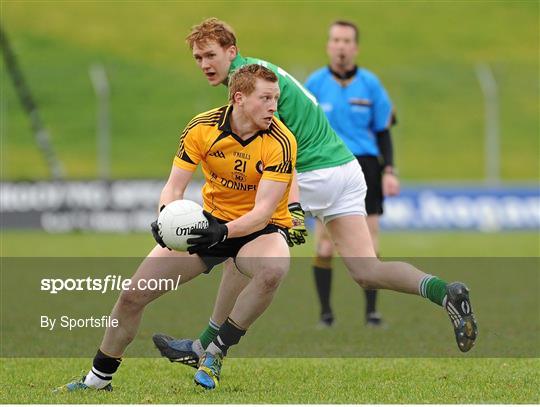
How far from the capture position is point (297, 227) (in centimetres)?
691

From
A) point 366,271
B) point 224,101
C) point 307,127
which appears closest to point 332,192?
point 307,127

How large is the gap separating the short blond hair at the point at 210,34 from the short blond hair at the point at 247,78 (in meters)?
0.33

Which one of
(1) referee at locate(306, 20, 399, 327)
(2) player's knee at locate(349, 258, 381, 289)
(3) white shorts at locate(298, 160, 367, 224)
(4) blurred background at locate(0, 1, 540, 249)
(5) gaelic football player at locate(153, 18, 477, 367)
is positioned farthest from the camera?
(4) blurred background at locate(0, 1, 540, 249)

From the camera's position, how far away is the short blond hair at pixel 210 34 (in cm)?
676

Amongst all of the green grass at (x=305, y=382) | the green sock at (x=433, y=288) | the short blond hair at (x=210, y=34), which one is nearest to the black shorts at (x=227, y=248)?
the green grass at (x=305, y=382)

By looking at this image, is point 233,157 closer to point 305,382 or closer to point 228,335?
point 228,335

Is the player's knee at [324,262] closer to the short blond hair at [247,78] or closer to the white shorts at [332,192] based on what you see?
the white shorts at [332,192]

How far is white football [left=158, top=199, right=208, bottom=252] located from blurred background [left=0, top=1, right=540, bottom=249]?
38.9ft

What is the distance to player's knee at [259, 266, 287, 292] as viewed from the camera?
648 centimetres

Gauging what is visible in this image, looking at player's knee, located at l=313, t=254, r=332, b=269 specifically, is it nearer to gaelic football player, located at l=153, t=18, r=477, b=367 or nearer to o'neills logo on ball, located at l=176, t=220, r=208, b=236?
gaelic football player, located at l=153, t=18, r=477, b=367

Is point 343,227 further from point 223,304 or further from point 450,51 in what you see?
point 450,51

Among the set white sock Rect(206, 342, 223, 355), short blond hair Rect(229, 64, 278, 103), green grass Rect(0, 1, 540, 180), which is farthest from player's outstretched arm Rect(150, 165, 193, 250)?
green grass Rect(0, 1, 540, 180)

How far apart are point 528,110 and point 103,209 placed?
60.7ft

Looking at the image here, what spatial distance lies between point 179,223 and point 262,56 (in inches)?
1444
